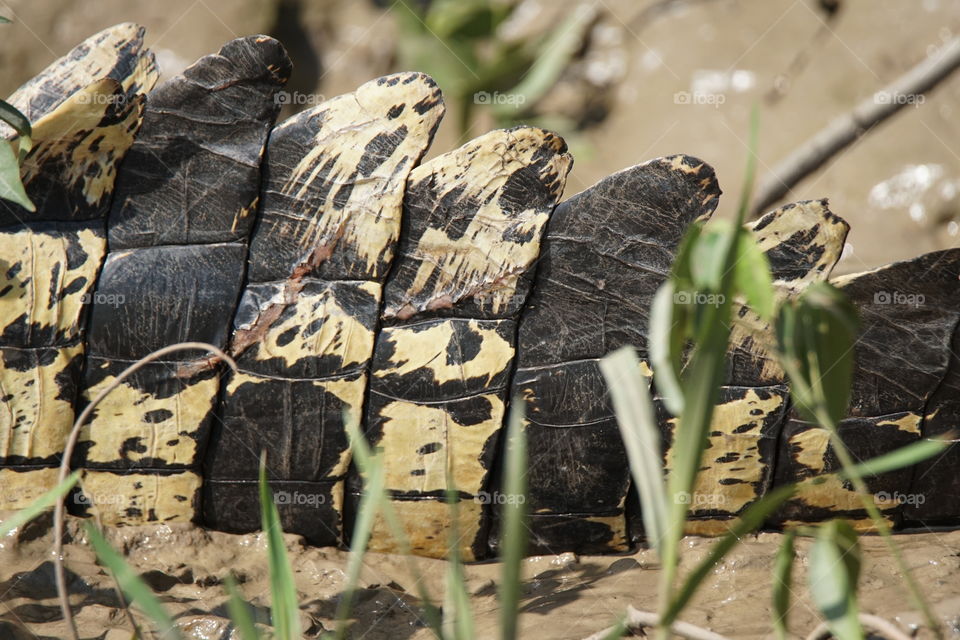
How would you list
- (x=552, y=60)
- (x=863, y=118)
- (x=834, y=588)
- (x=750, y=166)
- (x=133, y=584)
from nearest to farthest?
(x=750, y=166)
(x=834, y=588)
(x=133, y=584)
(x=863, y=118)
(x=552, y=60)

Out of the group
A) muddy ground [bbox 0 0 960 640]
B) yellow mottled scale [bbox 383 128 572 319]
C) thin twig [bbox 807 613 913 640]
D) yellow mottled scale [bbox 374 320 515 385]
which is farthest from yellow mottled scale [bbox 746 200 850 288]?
muddy ground [bbox 0 0 960 640]

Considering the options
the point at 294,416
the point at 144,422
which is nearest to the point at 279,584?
the point at 294,416

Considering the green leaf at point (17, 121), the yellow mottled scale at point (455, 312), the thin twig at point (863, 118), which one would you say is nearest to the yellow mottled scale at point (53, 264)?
the green leaf at point (17, 121)

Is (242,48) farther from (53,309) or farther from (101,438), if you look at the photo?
(101,438)

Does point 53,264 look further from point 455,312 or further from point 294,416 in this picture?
point 455,312

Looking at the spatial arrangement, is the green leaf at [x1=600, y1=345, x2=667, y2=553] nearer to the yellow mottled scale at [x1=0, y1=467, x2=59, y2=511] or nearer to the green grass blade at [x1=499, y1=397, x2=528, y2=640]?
the green grass blade at [x1=499, y1=397, x2=528, y2=640]

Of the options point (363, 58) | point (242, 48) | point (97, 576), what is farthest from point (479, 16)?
point (97, 576)
